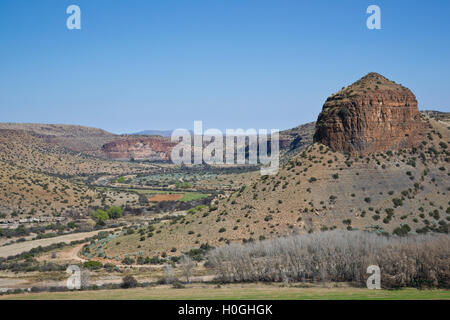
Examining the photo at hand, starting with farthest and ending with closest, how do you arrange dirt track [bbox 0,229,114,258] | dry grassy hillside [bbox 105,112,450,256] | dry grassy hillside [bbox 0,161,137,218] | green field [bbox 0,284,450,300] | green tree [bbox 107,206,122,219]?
green tree [bbox 107,206,122,219] → dry grassy hillside [bbox 0,161,137,218] → dirt track [bbox 0,229,114,258] → dry grassy hillside [bbox 105,112,450,256] → green field [bbox 0,284,450,300]

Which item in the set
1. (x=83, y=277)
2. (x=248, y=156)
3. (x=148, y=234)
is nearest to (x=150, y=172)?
(x=248, y=156)

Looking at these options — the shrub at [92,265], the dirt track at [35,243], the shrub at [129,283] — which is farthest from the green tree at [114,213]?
the shrub at [129,283]

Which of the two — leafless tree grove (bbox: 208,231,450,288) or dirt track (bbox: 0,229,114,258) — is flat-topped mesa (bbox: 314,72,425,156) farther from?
dirt track (bbox: 0,229,114,258)

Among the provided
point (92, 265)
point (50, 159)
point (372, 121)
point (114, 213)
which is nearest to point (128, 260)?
point (92, 265)

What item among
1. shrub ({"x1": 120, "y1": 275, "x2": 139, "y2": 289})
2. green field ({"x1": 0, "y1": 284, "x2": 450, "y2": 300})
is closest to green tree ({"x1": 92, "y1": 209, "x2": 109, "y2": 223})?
shrub ({"x1": 120, "y1": 275, "x2": 139, "y2": 289})
